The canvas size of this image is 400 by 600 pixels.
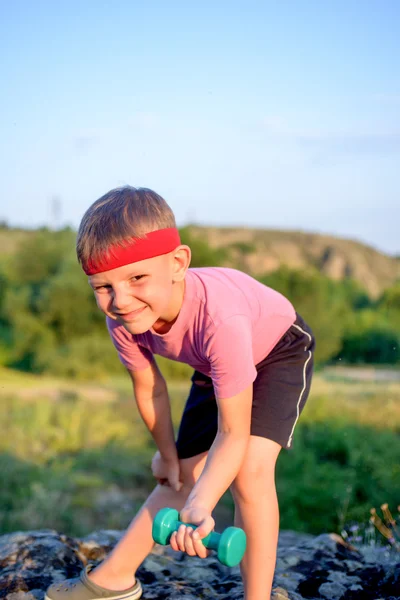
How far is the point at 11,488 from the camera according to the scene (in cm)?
548

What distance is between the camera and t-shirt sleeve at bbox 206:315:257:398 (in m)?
2.09

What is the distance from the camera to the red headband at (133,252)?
2018 mm

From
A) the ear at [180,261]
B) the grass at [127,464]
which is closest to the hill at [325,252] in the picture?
the grass at [127,464]

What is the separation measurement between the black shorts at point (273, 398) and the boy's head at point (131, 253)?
0.52 meters

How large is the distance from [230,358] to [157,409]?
0.66 metres

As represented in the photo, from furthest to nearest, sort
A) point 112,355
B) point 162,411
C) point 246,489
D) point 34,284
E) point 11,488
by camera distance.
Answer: point 34,284 < point 112,355 < point 11,488 < point 162,411 < point 246,489

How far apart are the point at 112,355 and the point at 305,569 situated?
1125 centimetres

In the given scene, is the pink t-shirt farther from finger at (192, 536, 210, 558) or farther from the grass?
the grass

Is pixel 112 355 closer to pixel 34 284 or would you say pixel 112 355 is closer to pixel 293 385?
pixel 34 284

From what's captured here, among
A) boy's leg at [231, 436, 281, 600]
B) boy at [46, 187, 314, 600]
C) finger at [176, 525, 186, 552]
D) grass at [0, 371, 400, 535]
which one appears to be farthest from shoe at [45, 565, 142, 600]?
grass at [0, 371, 400, 535]

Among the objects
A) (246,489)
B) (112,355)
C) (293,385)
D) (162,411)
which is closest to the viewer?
(246,489)

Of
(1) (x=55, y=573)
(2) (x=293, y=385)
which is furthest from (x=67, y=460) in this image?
(2) (x=293, y=385)

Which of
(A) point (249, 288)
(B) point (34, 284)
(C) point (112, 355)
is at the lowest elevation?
(C) point (112, 355)

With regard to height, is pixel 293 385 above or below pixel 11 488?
above
